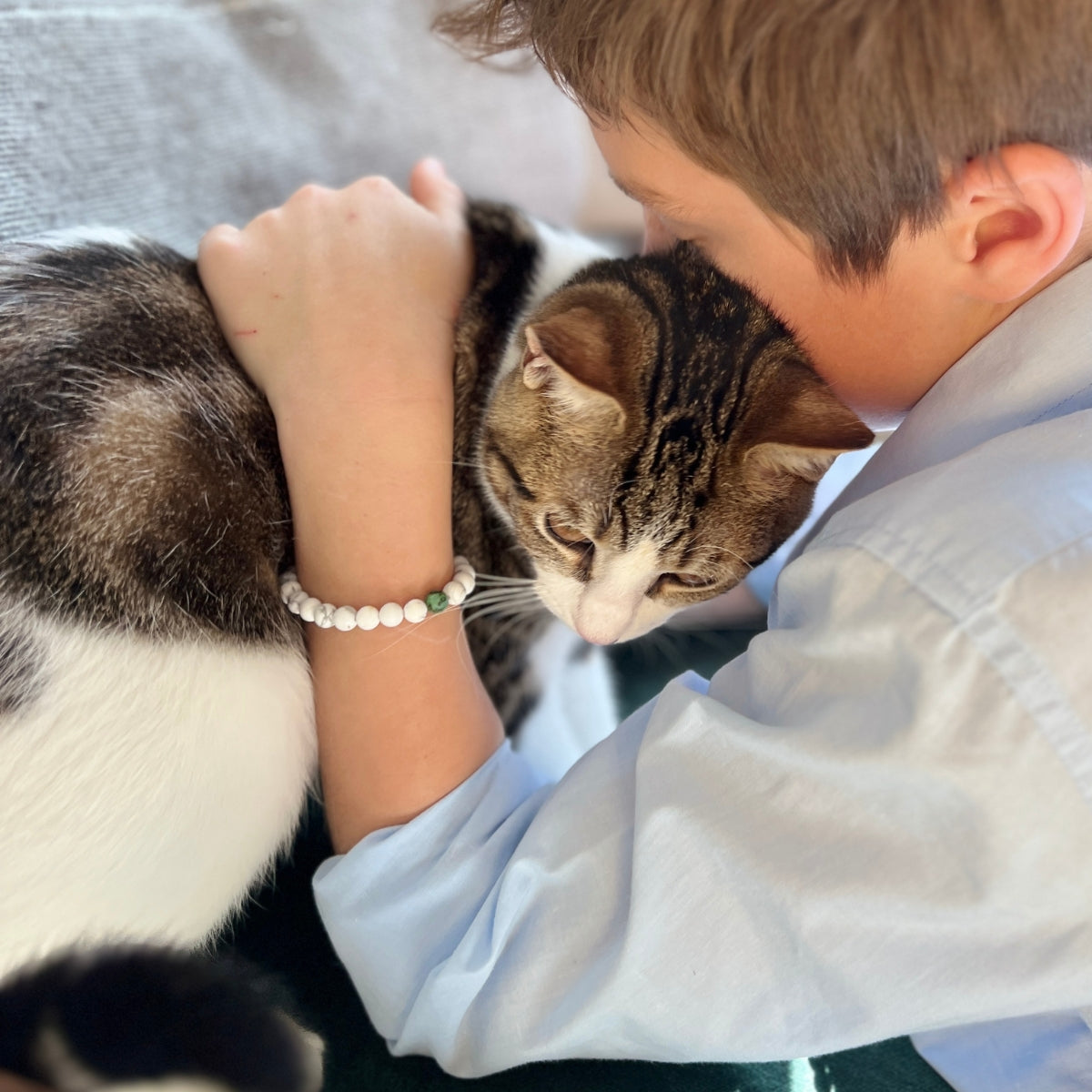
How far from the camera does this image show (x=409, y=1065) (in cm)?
87

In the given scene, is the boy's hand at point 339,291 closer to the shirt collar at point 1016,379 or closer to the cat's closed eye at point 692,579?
the cat's closed eye at point 692,579

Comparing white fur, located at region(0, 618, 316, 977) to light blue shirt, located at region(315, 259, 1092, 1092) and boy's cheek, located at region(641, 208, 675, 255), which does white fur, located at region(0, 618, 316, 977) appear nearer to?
light blue shirt, located at region(315, 259, 1092, 1092)

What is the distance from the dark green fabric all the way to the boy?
0.05 meters

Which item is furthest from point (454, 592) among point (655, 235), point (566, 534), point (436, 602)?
point (655, 235)

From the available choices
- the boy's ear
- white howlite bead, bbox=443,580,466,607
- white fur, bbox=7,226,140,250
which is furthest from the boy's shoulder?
white fur, bbox=7,226,140,250

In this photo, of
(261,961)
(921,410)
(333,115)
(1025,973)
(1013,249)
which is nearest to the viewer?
(1025,973)

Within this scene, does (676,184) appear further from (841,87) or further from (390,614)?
(390,614)

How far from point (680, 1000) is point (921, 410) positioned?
1.78 feet

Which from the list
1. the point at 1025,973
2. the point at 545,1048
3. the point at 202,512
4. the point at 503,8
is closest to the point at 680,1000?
the point at 545,1048

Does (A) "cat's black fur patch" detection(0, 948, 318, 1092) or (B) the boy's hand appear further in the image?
(B) the boy's hand

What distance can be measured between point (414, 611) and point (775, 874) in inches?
16.9

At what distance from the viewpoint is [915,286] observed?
2.64 feet

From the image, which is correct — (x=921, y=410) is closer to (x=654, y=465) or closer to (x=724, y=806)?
(x=654, y=465)

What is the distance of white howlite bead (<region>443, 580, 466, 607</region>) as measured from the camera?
944 mm
